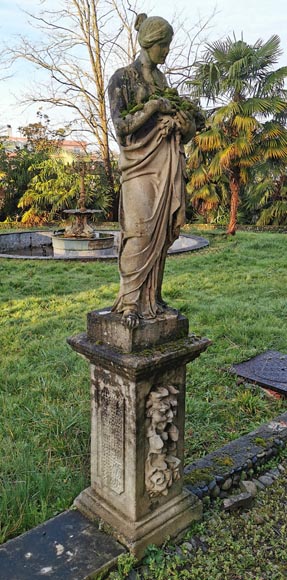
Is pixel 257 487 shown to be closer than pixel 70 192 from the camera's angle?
Yes

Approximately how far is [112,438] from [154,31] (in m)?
1.93

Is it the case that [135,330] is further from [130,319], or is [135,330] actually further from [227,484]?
[227,484]

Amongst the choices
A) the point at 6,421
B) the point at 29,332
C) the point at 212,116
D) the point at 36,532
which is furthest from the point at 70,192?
the point at 36,532

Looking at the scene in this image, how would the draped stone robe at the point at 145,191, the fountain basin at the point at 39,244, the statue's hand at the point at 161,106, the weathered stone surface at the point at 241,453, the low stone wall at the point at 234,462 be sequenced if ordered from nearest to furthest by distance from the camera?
the statue's hand at the point at 161,106, the draped stone robe at the point at 145,191, the low stone wall at the point at 234,462, the weathered stone surface at the point at 241,453, the fountain basin at the point at 39,244

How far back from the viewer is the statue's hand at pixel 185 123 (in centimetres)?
194

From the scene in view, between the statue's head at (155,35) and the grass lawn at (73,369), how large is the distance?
238 cm

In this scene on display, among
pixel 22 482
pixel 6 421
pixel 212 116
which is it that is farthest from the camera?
pixel 212 116

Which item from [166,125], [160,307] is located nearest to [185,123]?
[166,125]

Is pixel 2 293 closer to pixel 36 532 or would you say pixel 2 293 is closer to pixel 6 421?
pixel 6 421

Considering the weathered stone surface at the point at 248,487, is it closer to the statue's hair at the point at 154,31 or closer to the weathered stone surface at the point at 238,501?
the weathered stone surface at the point at 238,501

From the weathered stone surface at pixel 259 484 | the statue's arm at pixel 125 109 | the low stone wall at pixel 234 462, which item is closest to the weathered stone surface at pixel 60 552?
the low stone wall at pixel 234 462

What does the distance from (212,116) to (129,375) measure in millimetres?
13255

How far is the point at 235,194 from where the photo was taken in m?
14.2

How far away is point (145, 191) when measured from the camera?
204cm
